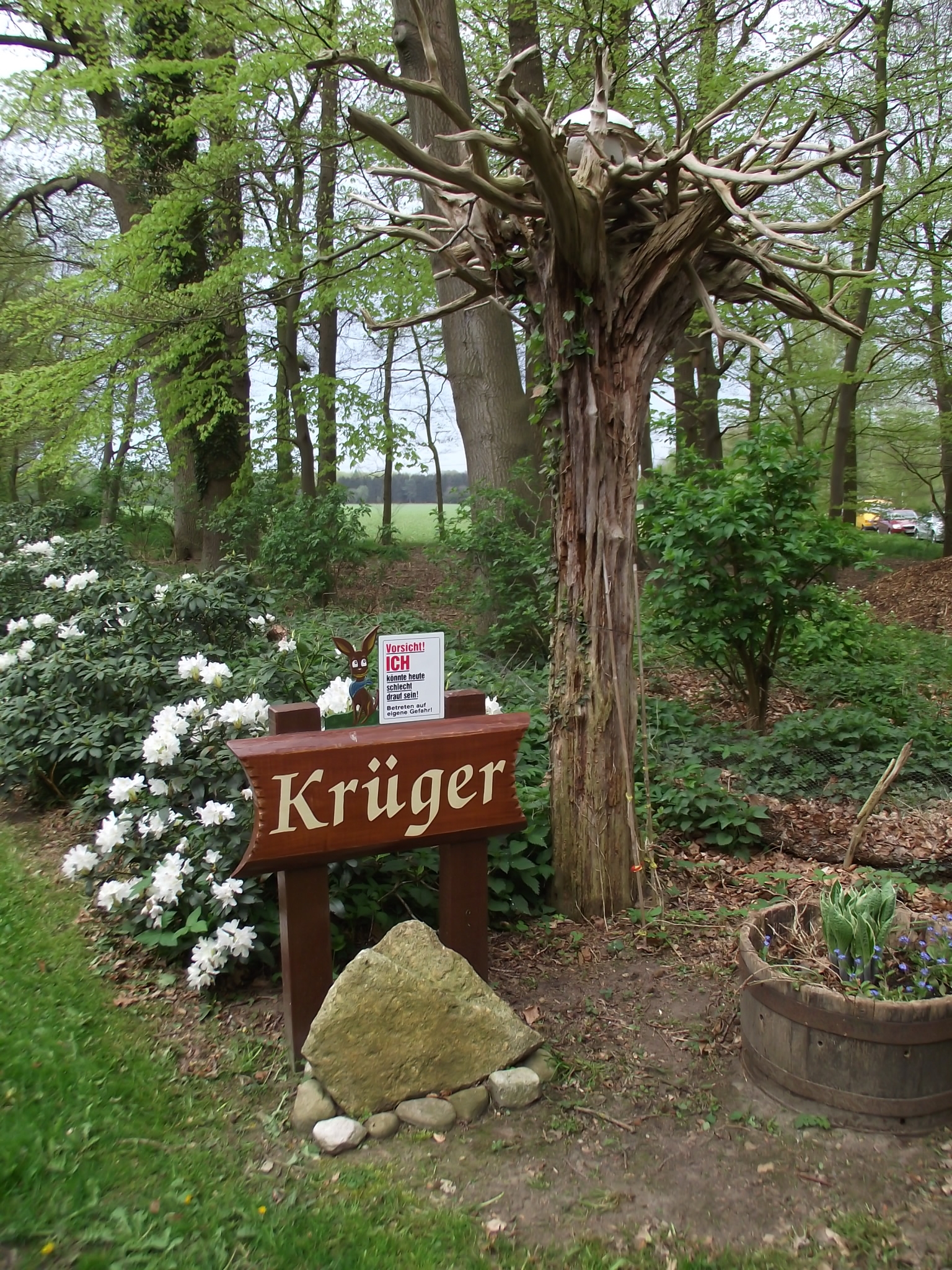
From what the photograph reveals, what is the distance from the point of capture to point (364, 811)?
10.7 ft

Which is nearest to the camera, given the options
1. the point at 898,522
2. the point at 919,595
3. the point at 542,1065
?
the point at 542,1065

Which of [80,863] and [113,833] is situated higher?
[113,833]

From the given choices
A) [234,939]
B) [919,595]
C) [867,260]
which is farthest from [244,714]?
[919,595]

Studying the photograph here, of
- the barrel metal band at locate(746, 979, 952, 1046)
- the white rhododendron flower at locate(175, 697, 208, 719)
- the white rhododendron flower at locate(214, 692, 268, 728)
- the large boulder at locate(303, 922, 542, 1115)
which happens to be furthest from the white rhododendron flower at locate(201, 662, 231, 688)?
the barrel metal band at locate(746, 979, 952, 1046)

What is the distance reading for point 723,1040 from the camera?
3.30 m

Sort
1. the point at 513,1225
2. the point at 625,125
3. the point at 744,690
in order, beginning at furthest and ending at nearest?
the point at 744,690
the point at 625,125
the point at 513,1225

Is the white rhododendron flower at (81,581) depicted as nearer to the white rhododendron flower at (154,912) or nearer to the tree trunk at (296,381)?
the white rhododendron flower at (154,912)

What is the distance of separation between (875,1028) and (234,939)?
229 cm

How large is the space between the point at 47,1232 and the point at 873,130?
1593 centimetres

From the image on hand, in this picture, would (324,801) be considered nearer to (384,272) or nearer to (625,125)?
(625,125)

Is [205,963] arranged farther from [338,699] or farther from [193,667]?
[193,667]

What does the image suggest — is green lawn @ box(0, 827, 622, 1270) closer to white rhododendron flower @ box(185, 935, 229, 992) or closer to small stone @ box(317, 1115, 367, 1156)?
small stone @ box(317, 1115, 367, 1156)

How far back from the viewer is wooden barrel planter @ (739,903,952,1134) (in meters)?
2.72

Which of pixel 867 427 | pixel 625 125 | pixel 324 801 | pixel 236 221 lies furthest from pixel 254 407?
pixel 867 427
